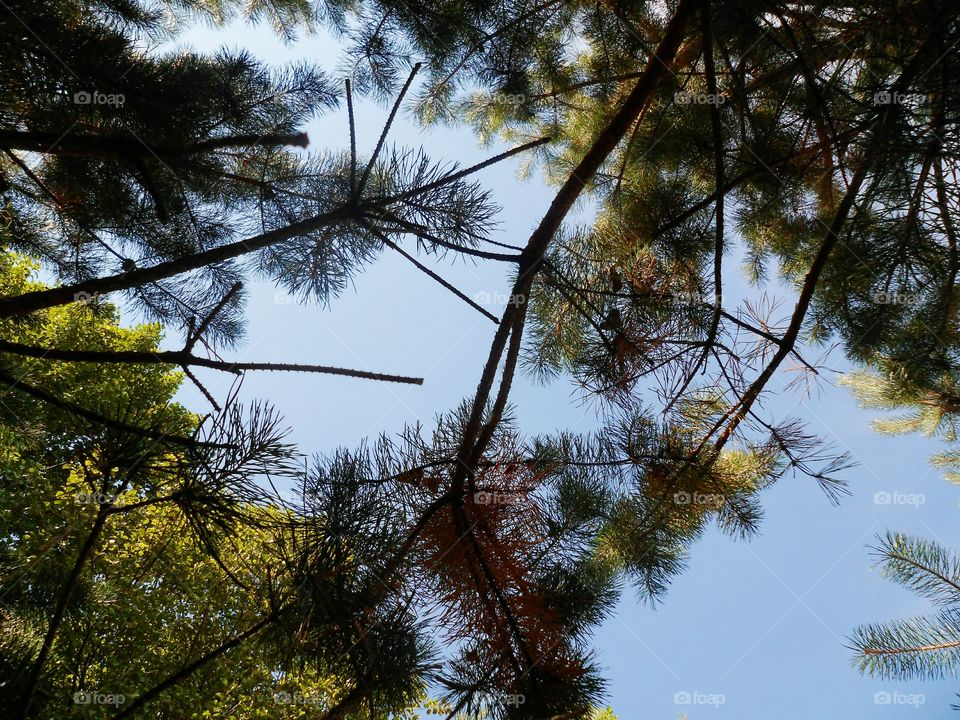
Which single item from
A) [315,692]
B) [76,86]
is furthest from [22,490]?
[76,86]

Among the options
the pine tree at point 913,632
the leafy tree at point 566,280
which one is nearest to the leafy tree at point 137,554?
the leafy tree at point 566,280

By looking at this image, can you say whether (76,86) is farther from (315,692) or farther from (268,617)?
(315,692)

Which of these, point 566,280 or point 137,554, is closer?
point 566,280

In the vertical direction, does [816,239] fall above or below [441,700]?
above

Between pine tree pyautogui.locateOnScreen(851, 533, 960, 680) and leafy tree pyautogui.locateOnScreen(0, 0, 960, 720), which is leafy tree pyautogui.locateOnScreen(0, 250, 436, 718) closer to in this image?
leafy tree pyautogui.locateOnScreen(0, 0, 960, 720)

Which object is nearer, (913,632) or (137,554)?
(913,632)

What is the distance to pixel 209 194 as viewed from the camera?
157 centimetres

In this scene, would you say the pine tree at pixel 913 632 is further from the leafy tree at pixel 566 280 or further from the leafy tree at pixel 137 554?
the leafy tree at pixel 137 554

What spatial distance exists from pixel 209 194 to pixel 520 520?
1.20 m

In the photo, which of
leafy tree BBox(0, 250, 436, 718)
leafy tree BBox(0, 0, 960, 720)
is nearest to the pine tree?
leafy tree BBox(0, 0, 960, 720)

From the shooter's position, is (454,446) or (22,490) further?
(22,490)

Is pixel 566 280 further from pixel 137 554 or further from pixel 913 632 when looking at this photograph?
pixel 137 554

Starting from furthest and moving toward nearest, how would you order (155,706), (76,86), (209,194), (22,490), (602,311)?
(22,490), (155,706), (209,194), (602,311), (76,86)

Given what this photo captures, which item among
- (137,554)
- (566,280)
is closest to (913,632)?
(566,280)
